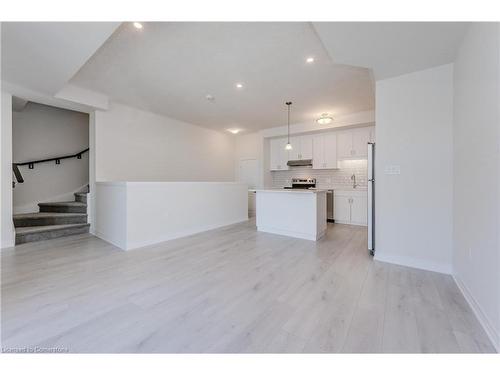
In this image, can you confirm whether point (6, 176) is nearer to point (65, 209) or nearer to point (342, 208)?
point (65, 209)

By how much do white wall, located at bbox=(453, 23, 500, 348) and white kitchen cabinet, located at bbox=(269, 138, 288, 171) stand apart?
4427mm

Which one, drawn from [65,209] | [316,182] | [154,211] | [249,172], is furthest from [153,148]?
[316,182]

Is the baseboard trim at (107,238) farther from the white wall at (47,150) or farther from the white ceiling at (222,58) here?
the white ceiling at (222,58)

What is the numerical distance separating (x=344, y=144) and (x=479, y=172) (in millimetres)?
4009

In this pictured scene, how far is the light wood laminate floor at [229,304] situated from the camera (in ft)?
4.53

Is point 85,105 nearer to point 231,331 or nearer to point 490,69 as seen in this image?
point 231,331

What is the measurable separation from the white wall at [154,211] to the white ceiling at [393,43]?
3.20 meters

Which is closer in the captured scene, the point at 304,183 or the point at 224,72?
the point at 224,72

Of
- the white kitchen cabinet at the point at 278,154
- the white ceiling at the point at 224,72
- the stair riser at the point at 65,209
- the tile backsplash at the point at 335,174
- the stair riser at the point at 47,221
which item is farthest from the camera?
the white kitchen cabinet at the point at 278,154

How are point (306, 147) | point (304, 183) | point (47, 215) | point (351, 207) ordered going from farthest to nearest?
point (304, 183) → point (306, 147) → point (351, 207) → point (47, 215)

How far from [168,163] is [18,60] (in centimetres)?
313

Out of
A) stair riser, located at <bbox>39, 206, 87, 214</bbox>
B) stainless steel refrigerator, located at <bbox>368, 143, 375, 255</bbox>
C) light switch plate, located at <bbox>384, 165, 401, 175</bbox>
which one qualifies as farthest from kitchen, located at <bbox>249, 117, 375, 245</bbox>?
stair riser, located at <bbox>39, 206, 87, 214</bbox>

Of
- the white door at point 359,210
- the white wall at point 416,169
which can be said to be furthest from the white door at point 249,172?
the white wall at point 416,169

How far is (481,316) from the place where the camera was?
1592 mm
